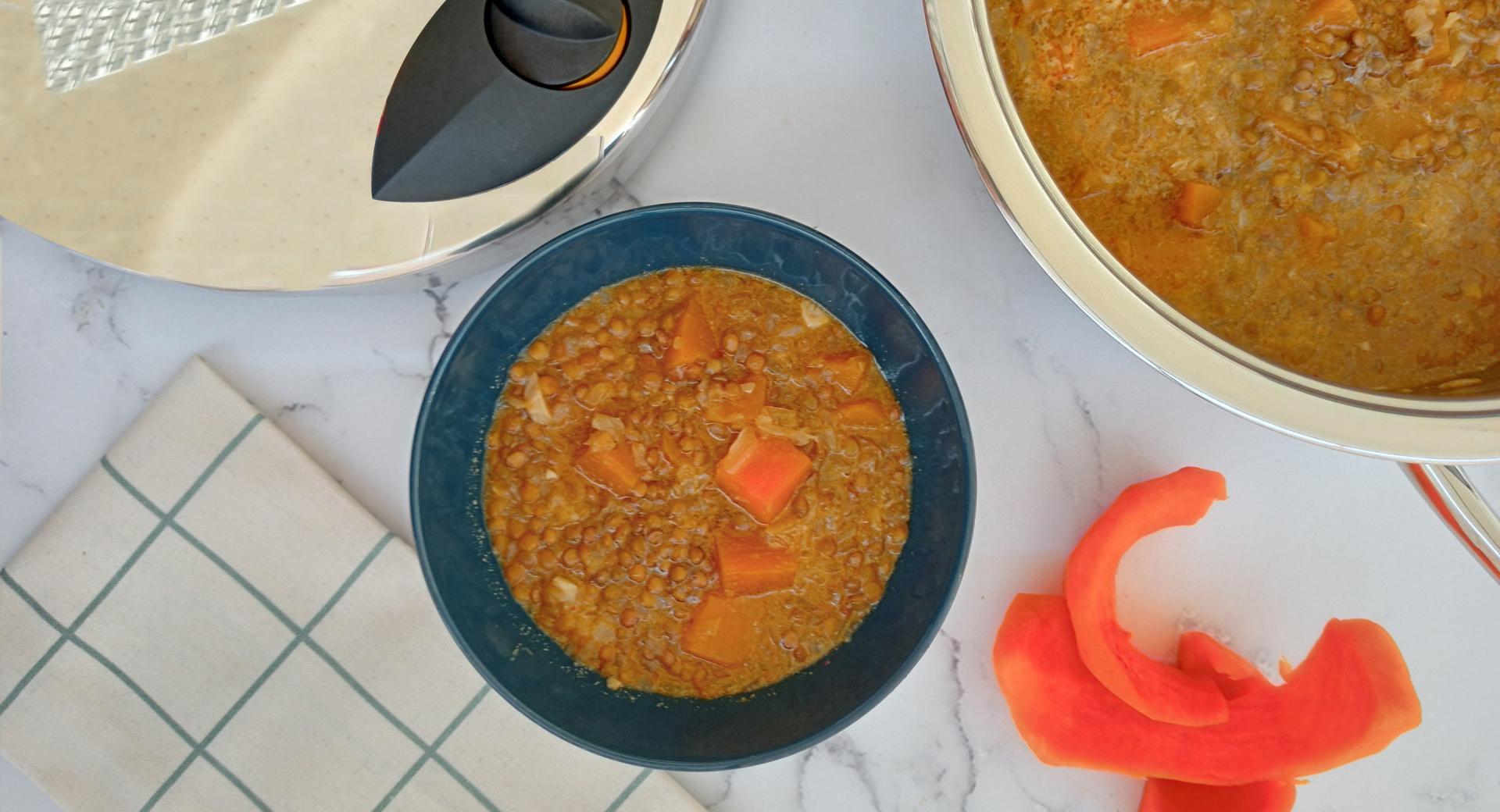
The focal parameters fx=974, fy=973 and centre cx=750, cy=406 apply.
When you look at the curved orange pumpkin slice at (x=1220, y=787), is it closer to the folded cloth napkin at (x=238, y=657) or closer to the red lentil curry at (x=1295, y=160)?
the red lentil curry at (x=1295, y=160)

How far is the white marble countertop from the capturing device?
934 mm

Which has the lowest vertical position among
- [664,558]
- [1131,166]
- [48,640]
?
[48,640]

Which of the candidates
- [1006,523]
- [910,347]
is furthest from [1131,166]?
[1006,523]

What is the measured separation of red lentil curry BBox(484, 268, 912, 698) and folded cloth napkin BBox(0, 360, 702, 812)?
127 millimetres

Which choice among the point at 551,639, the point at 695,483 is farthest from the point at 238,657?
the point at 695,483

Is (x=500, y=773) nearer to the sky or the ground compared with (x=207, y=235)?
nearer to the ground

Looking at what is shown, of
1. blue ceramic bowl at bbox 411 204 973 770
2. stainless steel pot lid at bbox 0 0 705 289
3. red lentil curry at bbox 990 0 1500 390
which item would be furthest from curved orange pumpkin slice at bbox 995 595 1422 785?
stainless steel pot lid at bbox 0 0 705 289

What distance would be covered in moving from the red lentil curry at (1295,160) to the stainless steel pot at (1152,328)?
0.35 ft

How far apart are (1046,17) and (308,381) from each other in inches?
30.2

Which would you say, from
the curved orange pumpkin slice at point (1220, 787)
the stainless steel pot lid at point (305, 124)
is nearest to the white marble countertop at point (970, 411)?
the curved orange pumpkin slice at point (1220, 787)

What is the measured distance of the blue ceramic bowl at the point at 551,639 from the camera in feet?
2.73

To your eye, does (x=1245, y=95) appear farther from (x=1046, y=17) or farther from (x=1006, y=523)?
(x=1006, y=523)

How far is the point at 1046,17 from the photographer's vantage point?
82 centimetres

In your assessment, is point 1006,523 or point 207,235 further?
point 1006,523
